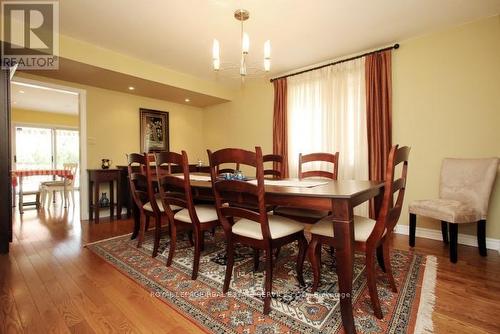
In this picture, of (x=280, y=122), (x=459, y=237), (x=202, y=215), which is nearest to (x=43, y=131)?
(x=280, y=122)

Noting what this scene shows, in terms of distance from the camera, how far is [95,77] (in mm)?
3484

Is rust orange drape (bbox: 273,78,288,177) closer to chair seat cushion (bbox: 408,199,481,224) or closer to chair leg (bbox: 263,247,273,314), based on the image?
chair seat cushion (bbox: 408,199,481,224)

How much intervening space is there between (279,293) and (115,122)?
390 cm

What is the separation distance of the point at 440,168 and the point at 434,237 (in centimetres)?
79

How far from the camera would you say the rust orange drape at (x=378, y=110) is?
9.85 ft

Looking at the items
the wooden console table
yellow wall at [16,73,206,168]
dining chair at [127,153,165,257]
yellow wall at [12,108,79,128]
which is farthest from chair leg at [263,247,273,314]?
yellow wall at [12,108,79,128]

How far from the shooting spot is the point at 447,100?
269cm

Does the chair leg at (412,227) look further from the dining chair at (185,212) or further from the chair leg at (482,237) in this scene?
the dining chair at (185,212)

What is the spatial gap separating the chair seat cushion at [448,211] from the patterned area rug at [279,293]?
402 millimetres

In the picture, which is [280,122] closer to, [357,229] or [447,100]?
[447,100]

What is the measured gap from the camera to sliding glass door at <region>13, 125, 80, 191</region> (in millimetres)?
6700

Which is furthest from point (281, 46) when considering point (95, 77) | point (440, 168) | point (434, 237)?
point (434, 237)

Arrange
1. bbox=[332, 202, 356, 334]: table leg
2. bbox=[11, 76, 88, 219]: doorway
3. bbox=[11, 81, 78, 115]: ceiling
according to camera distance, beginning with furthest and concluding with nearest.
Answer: bbox=[11, 76, 88, 219]: doorway, bbox=[11, 81, 78, 115]: ceiling, bbox=[332, 202, 356, 334]: table leg

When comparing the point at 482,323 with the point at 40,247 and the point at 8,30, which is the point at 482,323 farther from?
the point at 8,30
